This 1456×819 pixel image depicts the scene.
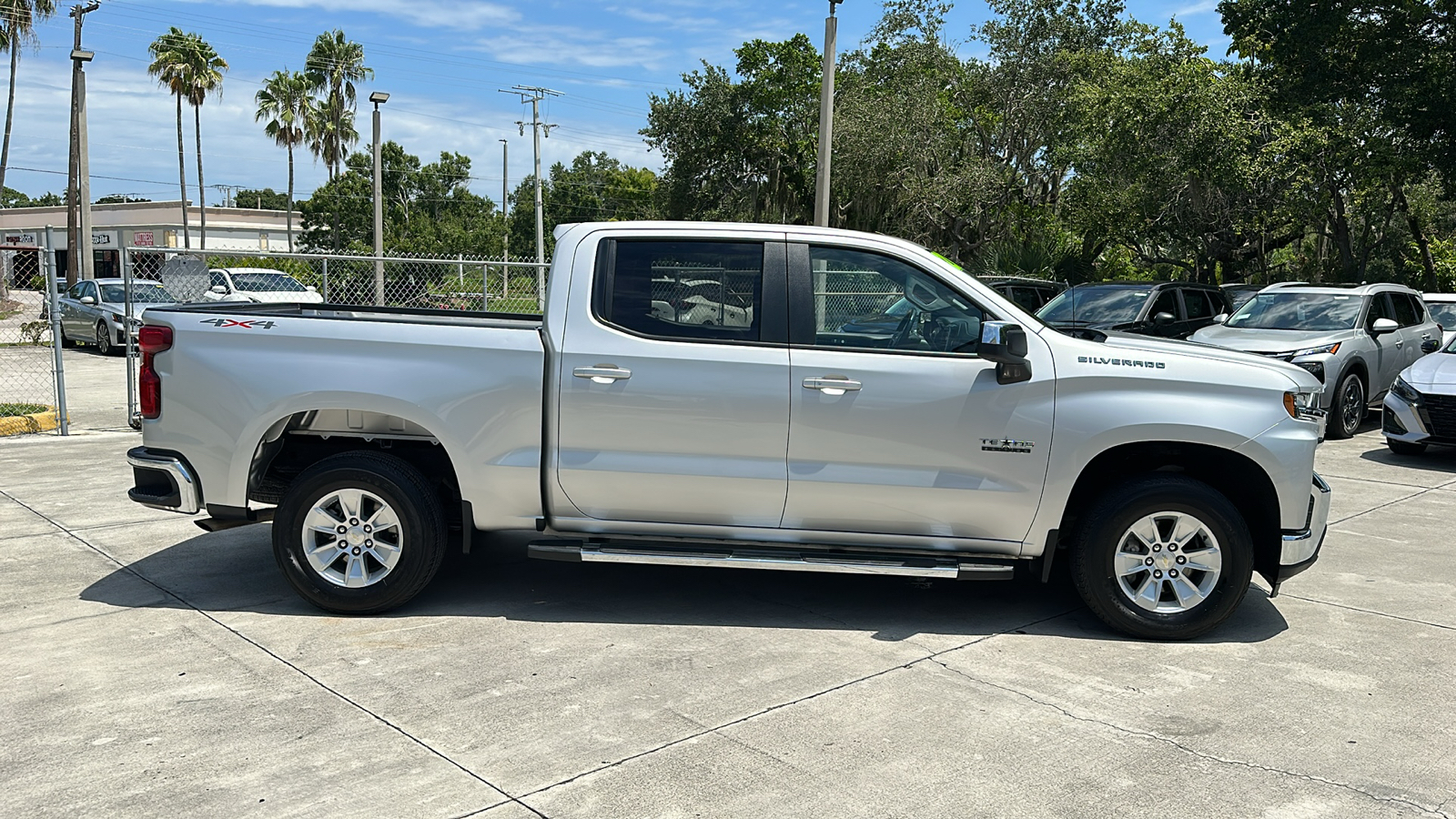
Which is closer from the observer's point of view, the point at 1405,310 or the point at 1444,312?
the point at 1405,310

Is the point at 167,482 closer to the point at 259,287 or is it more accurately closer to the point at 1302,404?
the point at 1302,404


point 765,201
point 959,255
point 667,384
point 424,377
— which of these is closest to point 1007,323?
point 667,384

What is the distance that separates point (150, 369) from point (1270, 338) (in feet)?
37.3

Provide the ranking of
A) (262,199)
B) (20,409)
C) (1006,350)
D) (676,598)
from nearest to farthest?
(1006,350)
(676,598)
(20,409)
(262,199)

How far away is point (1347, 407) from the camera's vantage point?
12508mm

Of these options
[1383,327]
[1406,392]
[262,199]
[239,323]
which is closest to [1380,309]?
[1383,327]

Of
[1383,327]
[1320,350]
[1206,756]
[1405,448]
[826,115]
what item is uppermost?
[826,115]

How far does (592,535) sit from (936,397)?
5.90 ft

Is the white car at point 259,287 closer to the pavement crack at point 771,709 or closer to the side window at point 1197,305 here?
the side window at point 1197,305

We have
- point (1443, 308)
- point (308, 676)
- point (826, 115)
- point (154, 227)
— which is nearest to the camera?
point (308, 676)

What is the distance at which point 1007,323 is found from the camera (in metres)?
5.31

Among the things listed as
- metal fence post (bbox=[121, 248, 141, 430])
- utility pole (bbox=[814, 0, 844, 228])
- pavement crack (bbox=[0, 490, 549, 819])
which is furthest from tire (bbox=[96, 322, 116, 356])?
pavement crack (bbox=[0, 490, 549, 819])

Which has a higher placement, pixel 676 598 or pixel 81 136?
pixel 81 136

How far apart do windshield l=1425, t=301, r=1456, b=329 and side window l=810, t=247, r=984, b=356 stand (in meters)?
13.4
